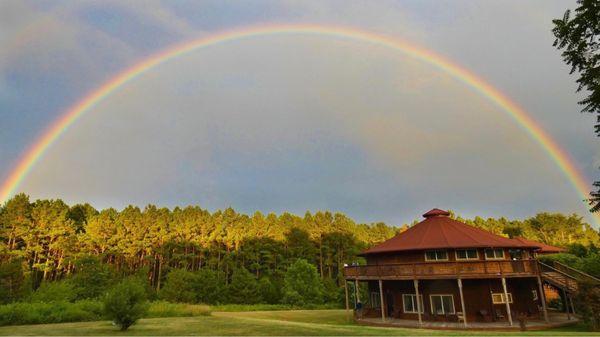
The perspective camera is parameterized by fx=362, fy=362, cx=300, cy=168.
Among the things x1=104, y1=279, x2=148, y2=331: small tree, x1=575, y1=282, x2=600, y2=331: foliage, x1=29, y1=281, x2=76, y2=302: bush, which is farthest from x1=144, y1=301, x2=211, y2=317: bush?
x1=575, y1=282, x2=600, y2=331: foliage

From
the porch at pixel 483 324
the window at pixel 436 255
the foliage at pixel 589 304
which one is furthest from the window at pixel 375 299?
the foliage at pixel 589 304

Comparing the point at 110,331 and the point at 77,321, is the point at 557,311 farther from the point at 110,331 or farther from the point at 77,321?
the point at 77,321

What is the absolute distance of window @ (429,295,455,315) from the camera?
1024 inches

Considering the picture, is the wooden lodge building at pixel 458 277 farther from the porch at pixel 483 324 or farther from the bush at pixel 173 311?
the bush at pixel 173 311

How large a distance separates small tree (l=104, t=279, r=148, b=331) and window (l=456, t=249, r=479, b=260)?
21.4 meters

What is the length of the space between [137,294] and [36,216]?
4799cm

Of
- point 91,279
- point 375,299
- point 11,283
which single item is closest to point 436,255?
point 375,299

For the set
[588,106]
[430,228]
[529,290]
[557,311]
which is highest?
[588,106]

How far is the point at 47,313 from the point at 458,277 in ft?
86.9

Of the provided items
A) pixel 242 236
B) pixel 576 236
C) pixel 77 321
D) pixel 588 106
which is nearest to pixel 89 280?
pixel 77 321

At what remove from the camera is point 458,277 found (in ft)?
77.8

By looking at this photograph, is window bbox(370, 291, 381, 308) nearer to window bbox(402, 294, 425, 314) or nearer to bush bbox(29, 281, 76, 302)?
window bbox(402, 294, 425, 314)

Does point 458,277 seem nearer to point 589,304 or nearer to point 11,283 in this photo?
point 589,304

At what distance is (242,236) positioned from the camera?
64.4 m
